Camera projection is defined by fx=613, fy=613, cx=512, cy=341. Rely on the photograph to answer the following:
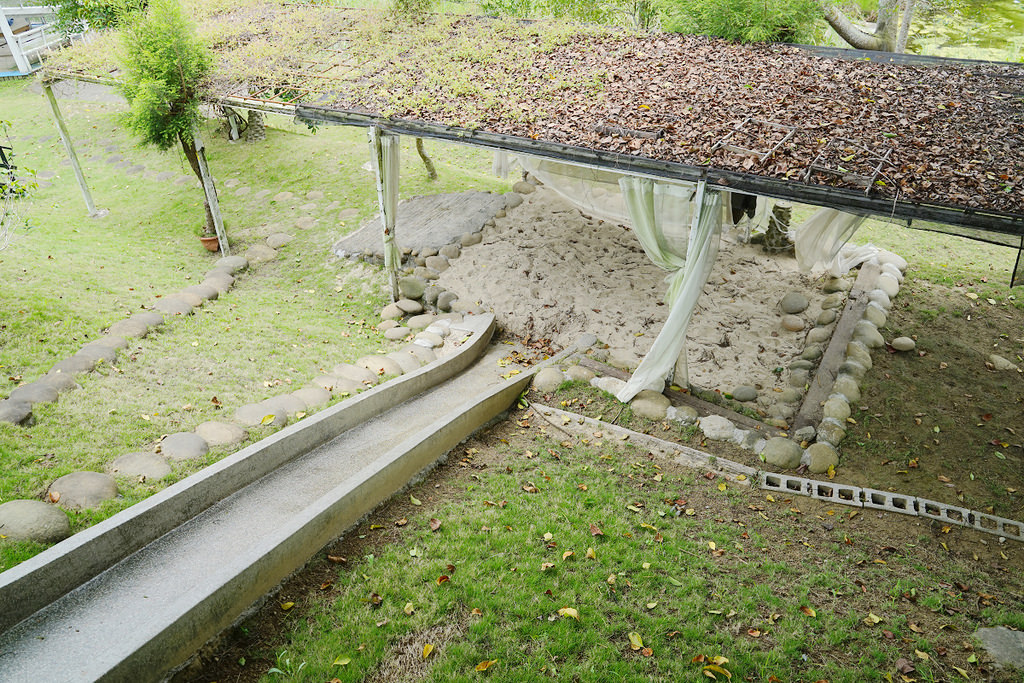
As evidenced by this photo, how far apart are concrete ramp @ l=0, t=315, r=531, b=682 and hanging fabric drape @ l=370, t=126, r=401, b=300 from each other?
3001mm

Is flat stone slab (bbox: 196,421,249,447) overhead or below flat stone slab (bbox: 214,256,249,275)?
overhead

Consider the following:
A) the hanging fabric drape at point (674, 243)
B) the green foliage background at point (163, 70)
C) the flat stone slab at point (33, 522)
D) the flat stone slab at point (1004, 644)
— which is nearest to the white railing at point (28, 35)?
the green foliage background at point (163, 70)

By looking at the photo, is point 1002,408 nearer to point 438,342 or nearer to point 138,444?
point 438,342

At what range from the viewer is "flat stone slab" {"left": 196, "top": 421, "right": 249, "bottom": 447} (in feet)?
16.7

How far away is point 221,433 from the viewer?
5.15 m

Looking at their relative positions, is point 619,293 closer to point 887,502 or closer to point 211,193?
point 887,502

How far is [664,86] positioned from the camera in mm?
6766

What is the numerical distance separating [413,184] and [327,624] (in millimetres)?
9262

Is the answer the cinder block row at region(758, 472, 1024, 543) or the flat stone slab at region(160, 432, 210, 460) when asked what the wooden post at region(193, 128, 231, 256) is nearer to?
the flat stone slab at region(160, 432, 210, 460)

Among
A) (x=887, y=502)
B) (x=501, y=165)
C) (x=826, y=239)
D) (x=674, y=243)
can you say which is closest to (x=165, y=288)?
(x=501, y=165)

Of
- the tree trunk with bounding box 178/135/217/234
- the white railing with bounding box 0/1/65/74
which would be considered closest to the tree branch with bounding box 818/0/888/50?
the tree trunk with bounding box 178/135/217/234

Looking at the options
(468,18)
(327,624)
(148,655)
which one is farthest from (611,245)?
(148,655)

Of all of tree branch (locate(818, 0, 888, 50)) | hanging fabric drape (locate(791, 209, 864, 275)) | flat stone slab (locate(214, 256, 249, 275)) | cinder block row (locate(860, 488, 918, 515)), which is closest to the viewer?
cinder block row (locate(860, 488, 918, 515))

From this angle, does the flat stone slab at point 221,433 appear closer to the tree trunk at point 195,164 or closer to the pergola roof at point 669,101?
the pergola roof at point 669,101
